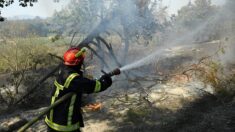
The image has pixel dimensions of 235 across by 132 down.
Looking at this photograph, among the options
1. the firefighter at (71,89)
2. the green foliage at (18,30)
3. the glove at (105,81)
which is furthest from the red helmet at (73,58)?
the green foliage at (18,30)

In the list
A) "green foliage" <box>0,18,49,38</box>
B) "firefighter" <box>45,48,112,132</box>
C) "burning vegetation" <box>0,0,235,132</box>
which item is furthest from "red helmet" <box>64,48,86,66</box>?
"green foliage" <box>0,18,49,38</box>

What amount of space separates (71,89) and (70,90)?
29 millimetres

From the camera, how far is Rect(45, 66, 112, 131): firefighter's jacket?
396 centimetres

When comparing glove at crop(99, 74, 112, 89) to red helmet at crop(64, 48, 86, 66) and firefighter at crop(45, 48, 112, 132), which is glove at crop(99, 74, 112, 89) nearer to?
firefighter at crop(45, 48, 112, 132)

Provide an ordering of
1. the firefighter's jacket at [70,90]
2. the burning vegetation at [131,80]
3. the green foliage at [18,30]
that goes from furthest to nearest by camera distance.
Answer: the green foliage at [18,30]
the burning vegetation at [131,80]
the firefighter's jacket at [70,90]

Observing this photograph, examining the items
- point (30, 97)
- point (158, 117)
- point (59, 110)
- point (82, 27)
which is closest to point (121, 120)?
point (158, 117)

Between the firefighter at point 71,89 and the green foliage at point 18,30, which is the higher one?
the green foliage at point 18,30

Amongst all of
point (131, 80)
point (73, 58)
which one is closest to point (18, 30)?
point (131, 80)

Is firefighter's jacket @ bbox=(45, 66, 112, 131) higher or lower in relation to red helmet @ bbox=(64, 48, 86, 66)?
lower

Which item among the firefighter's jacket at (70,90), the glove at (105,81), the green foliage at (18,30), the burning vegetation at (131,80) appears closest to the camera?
the firefighter's jacket at (70,90)

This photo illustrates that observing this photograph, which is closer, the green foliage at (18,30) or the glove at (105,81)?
the glove at (105,81)

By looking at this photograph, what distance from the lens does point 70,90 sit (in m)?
4.02

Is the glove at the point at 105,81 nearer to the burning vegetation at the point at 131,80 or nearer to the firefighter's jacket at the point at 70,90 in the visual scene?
the firefighter's jacket at the point at 70,90

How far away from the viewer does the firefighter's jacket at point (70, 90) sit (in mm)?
3957
